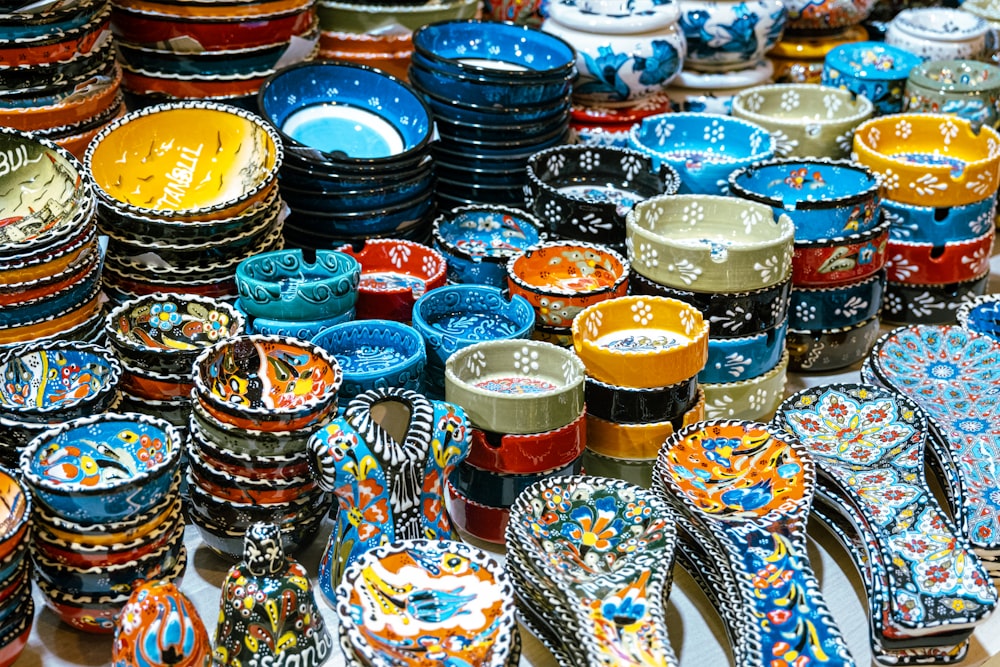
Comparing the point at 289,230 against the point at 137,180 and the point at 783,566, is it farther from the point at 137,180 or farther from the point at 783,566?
the point at 783,566

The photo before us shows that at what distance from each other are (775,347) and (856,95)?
853 mm

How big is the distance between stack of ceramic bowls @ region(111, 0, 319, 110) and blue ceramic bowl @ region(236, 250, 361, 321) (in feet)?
1.28

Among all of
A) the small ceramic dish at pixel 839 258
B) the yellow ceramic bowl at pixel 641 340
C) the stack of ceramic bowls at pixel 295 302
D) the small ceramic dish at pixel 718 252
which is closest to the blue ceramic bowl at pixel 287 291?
the stack of ceramic bowls at pixel 295 302

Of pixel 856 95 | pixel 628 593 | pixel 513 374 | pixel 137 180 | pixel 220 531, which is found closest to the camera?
pixel 628 593

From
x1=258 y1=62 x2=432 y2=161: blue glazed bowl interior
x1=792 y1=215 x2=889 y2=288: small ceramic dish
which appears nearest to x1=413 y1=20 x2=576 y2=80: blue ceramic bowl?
x1=258 y1=62 x2=432 y2=161: blue glazed bowl interior

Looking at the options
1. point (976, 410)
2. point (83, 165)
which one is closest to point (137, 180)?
point (83, 165)

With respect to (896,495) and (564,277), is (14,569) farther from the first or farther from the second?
(896,495)

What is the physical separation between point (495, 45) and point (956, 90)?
91 centimetres

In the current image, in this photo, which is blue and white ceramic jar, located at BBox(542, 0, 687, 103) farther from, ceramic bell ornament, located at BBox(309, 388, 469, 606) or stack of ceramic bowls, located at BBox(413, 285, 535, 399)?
ceramic bell ornament, located at BBox(309, 388, 469, 606)

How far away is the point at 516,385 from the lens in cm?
161

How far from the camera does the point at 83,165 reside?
172 centimetres

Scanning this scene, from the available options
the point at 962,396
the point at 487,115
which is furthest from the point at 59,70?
the point at 962,396

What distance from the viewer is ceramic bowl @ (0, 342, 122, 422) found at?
4.93ft

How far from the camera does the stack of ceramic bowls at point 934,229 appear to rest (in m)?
2.07
